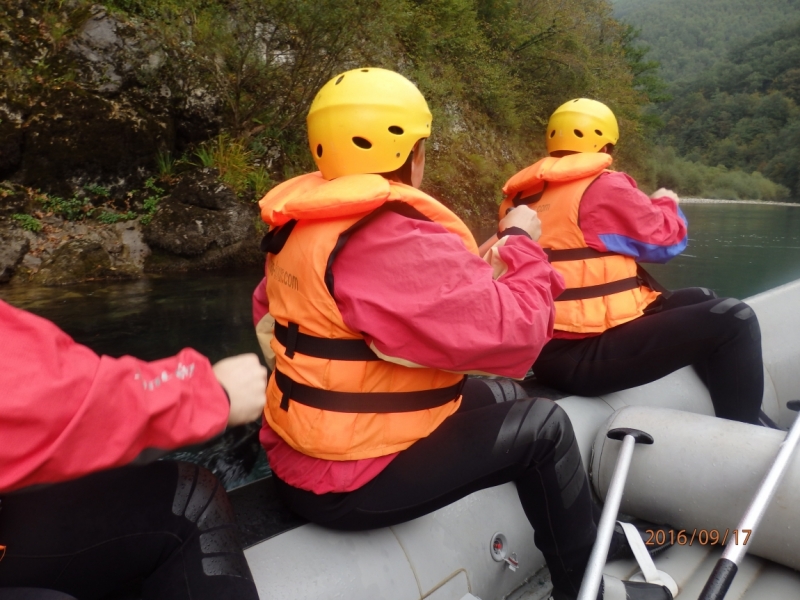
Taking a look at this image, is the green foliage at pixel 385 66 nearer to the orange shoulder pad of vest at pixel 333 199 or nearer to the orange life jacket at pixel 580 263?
the orange life jacket at pixel 580 263

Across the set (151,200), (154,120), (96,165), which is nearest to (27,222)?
(96,165)

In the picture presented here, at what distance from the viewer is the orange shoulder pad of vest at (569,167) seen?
7.79 feet

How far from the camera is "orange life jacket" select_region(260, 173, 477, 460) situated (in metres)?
1.30

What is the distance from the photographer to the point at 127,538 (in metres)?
1.09

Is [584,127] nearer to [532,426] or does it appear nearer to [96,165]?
[532,426]

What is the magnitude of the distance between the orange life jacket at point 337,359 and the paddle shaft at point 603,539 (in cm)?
54

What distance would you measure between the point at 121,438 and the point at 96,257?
19.3 feet

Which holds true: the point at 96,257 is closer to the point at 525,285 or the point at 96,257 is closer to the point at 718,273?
the point at 525,285

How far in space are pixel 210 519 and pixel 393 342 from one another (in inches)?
20.4

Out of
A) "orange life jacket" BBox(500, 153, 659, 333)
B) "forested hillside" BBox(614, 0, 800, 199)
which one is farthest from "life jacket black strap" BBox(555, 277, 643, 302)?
"forested hillside" BBox(614, 0, 800, 199)

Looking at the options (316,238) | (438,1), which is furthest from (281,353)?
(438,1)

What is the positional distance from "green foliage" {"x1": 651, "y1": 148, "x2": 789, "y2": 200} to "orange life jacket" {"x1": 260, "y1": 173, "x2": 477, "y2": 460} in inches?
1211

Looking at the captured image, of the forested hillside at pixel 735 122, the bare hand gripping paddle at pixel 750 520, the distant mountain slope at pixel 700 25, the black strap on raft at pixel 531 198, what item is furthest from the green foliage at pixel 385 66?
the distant mountain slope at pixel 700 25

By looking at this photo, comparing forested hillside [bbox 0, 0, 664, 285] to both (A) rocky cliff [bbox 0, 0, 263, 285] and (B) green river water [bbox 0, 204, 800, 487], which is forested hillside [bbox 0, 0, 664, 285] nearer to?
(A) rocky cliff [bbox 0, 0, 263, 285]
